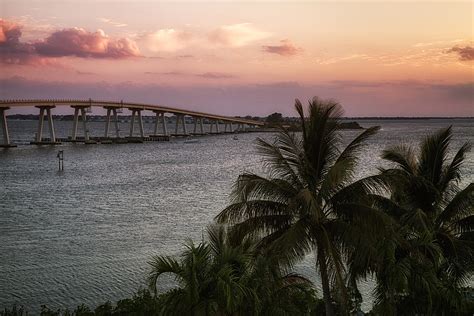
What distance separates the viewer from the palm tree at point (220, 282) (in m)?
9.59

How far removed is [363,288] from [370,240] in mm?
10831

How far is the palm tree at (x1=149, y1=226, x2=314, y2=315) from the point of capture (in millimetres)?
9594

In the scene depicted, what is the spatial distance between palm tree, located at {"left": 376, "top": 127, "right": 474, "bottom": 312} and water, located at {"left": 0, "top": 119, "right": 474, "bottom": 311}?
5.92 metres

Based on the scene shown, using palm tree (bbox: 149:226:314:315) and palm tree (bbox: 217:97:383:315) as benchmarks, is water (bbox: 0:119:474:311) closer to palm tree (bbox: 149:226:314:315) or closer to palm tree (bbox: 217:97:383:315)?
palm tree (bbox: 217:97:383:315)

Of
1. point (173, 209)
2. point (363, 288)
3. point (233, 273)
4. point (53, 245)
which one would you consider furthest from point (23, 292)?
point (173, 209)

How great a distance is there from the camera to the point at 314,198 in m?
12.6

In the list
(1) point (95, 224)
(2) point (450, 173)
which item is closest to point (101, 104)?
(1) point (95, 224)

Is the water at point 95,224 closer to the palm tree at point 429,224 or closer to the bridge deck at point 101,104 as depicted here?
the palm tree at point 429,224

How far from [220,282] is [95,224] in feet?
97.6

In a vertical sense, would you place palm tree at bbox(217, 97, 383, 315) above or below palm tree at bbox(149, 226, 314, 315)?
above

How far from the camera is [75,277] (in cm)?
2495

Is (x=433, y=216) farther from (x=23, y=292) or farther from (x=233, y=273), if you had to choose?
(x=23, y=292)

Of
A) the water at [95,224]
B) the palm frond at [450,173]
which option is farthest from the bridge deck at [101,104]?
the palm frond at [450,173]

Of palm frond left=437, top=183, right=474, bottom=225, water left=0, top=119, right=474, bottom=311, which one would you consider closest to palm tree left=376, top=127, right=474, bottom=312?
palm frond left=437, top=183, right=474, bottom=225
